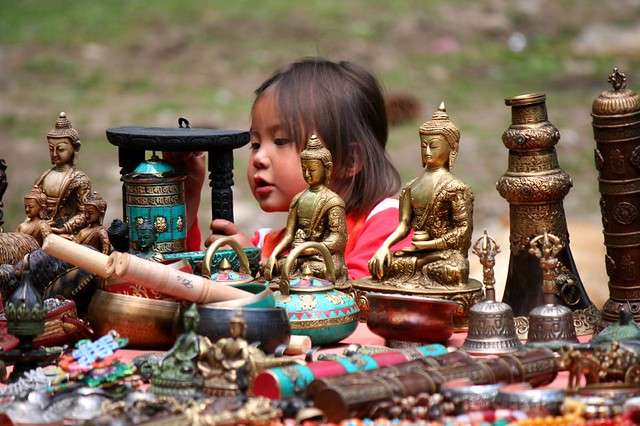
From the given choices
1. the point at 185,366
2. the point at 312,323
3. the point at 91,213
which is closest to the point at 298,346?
the point at 312,323

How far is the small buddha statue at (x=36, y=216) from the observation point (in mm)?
3078

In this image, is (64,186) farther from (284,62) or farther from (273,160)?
(284,62)

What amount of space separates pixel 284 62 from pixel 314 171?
842 cm

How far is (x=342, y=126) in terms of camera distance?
12.0 feet

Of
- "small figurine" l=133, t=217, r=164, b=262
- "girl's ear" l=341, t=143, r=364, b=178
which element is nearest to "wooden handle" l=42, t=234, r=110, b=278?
"small figurine" l=133, t=217, r=164, b=262

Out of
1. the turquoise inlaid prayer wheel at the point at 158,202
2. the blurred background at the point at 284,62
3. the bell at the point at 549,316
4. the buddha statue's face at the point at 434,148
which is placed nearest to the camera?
the bell at the point at 549,316

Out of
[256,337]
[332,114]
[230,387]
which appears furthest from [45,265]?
[332,114]

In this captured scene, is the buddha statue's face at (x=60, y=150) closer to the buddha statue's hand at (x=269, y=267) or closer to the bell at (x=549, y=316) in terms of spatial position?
the buddha statue's hand at (x=269, y=267)

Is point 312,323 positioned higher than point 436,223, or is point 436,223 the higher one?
point 436,223

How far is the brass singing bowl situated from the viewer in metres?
2.72

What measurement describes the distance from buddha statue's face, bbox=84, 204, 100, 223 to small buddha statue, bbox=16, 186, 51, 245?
98 mm

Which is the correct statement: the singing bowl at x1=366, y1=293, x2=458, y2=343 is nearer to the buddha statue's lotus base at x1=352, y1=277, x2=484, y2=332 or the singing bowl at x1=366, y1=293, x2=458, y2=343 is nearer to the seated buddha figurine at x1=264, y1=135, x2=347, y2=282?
the buddha statue's lotus base at x1=352, y1=277, x2=484, y2=332

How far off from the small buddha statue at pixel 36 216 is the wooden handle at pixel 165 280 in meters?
0.58

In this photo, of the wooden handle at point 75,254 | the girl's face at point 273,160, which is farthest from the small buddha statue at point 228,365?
the girl's face at point 273,160
